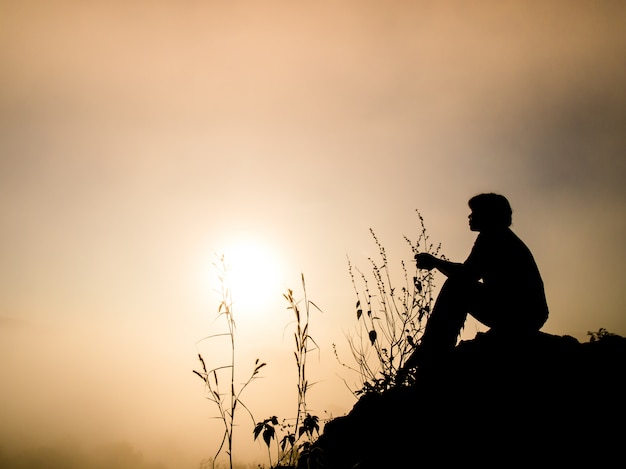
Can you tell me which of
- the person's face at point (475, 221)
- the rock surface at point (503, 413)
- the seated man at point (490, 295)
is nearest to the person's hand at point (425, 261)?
the seated man at point (490, 295)

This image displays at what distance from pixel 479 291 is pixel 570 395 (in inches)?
37.2

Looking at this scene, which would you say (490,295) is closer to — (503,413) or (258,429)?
(503,413)

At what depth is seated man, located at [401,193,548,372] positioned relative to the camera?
2789 millimetres

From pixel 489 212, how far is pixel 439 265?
2.27 feet

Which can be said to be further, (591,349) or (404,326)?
(404,326)

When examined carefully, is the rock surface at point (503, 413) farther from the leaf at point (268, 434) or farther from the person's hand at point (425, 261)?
the person's hand at point (425, 261)

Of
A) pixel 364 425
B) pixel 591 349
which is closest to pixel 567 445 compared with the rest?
pixel 591 349

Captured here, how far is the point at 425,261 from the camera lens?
332cm

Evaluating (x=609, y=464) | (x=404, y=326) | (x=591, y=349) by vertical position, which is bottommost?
(x=609, y=464)

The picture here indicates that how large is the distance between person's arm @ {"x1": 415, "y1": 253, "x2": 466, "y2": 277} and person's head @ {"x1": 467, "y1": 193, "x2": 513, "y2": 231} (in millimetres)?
457

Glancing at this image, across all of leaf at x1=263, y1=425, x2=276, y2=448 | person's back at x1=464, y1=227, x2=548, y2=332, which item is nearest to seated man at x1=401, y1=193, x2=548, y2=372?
person's back at x1=464, y1=227, x2=548, y2=332

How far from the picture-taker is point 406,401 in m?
2.67

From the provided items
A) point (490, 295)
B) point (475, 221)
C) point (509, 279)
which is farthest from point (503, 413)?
point (475, 221)

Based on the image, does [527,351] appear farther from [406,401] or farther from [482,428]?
[406,401]
